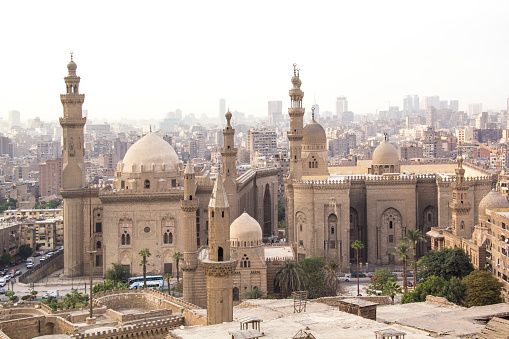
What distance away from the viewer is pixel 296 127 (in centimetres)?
5088

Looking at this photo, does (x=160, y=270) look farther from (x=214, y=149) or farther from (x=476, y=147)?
(x=214, y=149)

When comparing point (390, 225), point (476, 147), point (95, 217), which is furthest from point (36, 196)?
point (476, 147)

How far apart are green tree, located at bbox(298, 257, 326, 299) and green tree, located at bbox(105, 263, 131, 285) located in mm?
10367

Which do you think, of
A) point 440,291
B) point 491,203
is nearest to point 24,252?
point 491,203

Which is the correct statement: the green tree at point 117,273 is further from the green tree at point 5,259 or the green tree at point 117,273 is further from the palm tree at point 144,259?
the green tree at point 5,259

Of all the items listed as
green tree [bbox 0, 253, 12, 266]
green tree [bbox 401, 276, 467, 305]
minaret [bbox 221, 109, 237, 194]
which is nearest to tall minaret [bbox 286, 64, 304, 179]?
minaret [bbox 221, 109, 237, 194]

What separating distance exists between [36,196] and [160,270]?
188 feet

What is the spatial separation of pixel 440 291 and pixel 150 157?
2145 centimetres

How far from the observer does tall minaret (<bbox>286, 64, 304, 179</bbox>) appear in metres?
50.0

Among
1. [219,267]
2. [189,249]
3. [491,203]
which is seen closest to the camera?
[219,267]

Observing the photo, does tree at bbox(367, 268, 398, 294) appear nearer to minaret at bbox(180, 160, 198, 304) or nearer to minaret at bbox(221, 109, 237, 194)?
minaret at bbox(180, 160, 198, 304)

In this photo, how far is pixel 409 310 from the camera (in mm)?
31656

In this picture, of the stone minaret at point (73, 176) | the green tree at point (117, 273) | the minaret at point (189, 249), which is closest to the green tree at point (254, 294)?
the minaret at point (189, 249)

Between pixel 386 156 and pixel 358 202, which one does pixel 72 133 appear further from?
pixel 386 156
